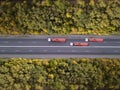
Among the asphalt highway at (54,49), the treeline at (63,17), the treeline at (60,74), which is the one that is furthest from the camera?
the treeline at (63,17)

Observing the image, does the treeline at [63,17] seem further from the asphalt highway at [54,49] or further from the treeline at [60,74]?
the treeline at [60,74]

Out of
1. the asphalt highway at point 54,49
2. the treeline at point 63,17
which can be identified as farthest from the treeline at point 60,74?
the treeline at point 63,17

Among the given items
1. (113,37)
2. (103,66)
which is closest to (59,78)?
(103,66)

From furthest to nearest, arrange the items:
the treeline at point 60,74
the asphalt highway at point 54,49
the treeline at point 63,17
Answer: the treeline at point 63,17, the asphalt highway at point 54,49, the treeline at point 60,74

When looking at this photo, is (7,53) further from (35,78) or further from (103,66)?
(103,66)

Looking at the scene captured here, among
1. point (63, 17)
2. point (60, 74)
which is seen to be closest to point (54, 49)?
point (60, 74)

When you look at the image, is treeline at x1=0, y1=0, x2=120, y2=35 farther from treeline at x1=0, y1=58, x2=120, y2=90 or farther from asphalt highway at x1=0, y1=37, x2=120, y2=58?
treeline at x1=0, y1=58, x2=120, y2=90

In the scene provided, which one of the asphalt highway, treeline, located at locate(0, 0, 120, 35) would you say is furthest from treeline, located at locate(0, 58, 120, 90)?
treeline, located at locate(0, 0, 120, 35)

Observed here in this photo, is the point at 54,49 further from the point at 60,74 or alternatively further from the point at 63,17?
the point at 63,17
